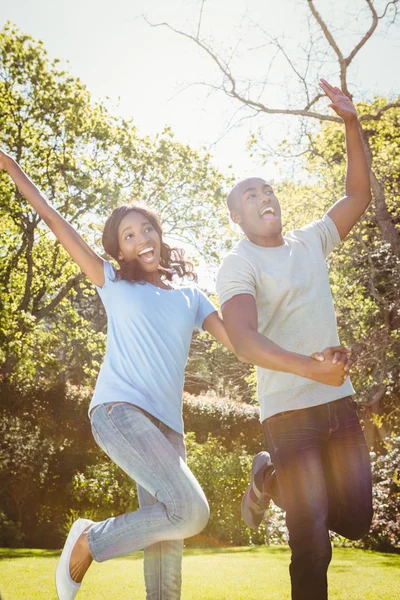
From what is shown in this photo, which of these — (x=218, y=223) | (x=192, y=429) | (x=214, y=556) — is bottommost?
(x=214, y=556)

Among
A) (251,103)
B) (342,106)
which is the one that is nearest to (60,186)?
(251,103)

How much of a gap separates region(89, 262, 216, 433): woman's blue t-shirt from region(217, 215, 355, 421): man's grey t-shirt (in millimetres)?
309

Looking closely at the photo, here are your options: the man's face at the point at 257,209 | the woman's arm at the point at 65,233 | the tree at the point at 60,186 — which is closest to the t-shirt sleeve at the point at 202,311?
the man's face at the point at 257,209

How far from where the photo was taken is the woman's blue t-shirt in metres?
2.99

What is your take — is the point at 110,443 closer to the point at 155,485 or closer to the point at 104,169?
the point at 155,485

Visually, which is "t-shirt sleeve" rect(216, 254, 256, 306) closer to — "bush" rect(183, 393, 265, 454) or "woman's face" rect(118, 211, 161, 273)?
"woman's face" rect(118, 211, 161, 273)

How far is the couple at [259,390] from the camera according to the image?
2.78m

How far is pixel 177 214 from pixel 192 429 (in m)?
7.37

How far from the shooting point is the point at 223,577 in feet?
24.9

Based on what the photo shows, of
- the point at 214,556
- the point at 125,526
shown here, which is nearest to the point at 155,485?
the point at 125,526

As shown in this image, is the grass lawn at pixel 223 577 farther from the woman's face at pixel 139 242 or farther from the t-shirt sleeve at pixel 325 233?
the t-shirt sleeve at pixel 325 233

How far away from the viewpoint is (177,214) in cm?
2014

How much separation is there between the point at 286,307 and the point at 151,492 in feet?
3.65

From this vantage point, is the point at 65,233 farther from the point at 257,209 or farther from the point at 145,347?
the point at 257,209
